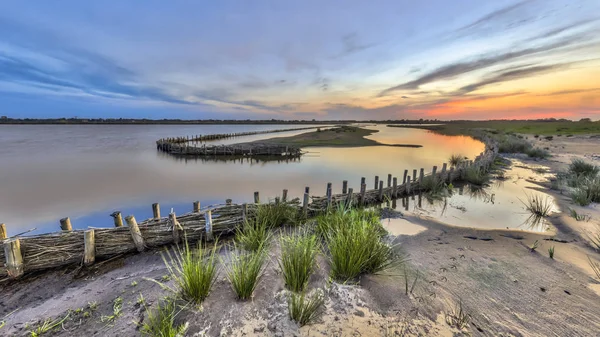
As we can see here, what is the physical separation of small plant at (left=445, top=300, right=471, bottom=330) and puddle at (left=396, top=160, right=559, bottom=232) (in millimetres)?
5330

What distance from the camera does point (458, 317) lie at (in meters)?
3.67

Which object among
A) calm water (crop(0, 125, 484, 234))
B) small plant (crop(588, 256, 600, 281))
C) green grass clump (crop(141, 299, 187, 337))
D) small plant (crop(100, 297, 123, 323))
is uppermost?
green grass clump (crop(141, 299, 187, 337))

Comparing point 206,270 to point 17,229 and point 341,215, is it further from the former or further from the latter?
point 17,229

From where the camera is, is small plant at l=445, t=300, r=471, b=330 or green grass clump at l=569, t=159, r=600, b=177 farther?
green grass clump at l=569, t=159, r=600, b=177

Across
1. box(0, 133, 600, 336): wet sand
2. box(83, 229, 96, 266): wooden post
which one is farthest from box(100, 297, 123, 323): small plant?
box(83, 229, 96, 266): wooden post

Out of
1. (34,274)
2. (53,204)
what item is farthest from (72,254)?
(53,204)

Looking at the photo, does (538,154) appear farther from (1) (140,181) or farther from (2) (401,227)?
(1) (140,181)

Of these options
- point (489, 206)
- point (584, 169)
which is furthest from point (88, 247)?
point (584, 169)

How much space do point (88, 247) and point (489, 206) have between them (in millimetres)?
13190

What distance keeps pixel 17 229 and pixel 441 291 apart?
1300cm

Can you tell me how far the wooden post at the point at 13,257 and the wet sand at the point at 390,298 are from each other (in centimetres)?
25

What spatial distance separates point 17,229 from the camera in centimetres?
887

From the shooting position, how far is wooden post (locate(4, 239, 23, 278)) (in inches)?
195

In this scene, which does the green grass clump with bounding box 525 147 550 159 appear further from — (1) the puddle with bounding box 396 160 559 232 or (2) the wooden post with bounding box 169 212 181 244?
(2) the wooden post with bounding box 169 212 181 244
